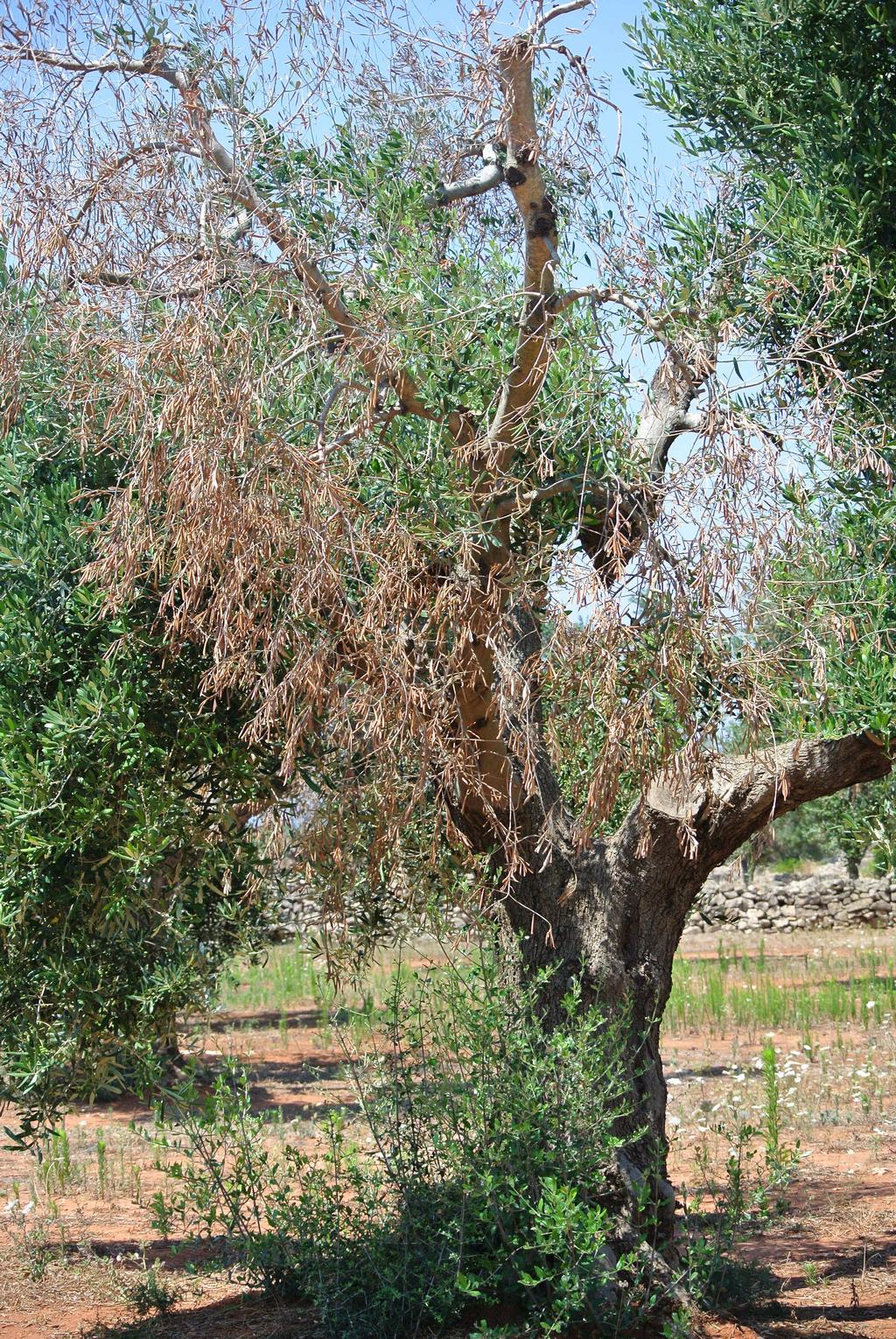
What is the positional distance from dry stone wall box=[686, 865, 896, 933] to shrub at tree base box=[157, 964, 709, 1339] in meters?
19.9

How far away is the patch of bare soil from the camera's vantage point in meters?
5.67

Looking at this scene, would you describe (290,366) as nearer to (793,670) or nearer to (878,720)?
(793,670)

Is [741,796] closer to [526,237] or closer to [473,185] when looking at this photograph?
[526,237]

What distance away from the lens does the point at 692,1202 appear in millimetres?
7602

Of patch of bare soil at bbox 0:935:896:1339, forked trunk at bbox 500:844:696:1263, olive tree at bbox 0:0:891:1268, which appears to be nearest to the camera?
olive tree at bbox 0:0:891:1268

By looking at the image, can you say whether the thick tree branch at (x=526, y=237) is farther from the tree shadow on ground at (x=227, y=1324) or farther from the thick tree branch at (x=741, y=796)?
the tree shadow on ground at (x=227, y=1324)

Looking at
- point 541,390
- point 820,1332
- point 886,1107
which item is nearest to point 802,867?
point 886,1107

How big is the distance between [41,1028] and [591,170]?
3943mm

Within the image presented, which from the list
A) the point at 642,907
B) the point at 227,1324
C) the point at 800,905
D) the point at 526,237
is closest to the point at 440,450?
the point at 526,237

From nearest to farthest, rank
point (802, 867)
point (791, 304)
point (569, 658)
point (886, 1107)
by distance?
point (569, 658) < point (791, 304) < point (886, 1107) < point (802, 867)

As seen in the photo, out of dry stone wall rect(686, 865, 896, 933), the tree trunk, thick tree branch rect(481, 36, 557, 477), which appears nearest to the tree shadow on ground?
the tree trunk

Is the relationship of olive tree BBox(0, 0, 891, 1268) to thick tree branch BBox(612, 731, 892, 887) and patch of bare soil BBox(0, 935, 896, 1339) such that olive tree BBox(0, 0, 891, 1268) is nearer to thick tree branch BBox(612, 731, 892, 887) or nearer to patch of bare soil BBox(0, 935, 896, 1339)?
thick tree branch BBox(612, 731, 892, 887)

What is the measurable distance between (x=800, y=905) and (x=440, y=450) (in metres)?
22.2

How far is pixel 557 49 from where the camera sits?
13.7ft
